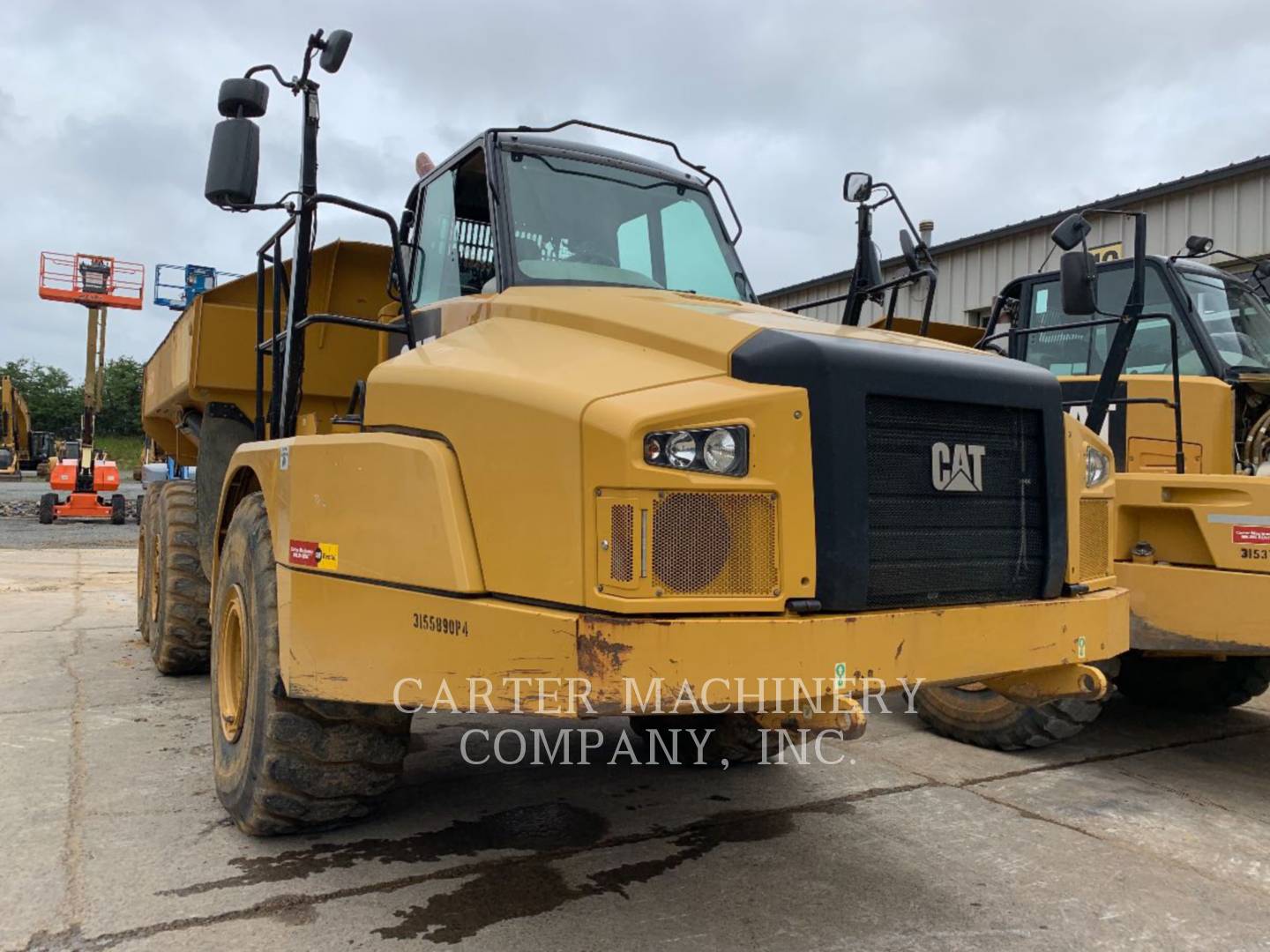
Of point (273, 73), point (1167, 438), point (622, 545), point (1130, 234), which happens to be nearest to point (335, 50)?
point (273, 73)

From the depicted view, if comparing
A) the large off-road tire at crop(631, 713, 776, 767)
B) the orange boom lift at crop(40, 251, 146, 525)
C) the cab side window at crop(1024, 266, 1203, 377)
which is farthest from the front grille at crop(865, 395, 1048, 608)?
the orange boom lift at crop(40, 251, 146, 525)

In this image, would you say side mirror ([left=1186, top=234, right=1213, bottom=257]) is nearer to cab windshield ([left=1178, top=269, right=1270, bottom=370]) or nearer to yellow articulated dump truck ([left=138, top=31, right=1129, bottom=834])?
cab windshield ([left=1178, top=269, right=1270, bottom=370])

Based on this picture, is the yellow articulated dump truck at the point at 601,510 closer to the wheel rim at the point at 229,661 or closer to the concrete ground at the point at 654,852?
the wheel rim at the point at 229,661

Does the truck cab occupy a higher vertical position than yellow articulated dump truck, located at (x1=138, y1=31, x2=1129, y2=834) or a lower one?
higher

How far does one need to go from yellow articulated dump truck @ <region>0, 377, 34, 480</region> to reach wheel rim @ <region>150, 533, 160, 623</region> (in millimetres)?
30078

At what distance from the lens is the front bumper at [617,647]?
8.21 ft

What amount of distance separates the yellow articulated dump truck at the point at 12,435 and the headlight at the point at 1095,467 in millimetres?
36062

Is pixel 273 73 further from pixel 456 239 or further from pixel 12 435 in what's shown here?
pixel 12 435

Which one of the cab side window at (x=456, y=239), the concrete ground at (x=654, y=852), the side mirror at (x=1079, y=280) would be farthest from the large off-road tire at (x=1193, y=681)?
the cab side window at (x=456, y=239)

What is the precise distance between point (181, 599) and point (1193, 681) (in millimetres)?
6330

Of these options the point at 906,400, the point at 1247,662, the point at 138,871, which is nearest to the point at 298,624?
the point at 138,871

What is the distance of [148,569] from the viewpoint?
7.53 metres

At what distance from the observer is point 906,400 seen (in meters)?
2.89

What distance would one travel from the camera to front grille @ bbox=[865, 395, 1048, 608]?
2.84m
